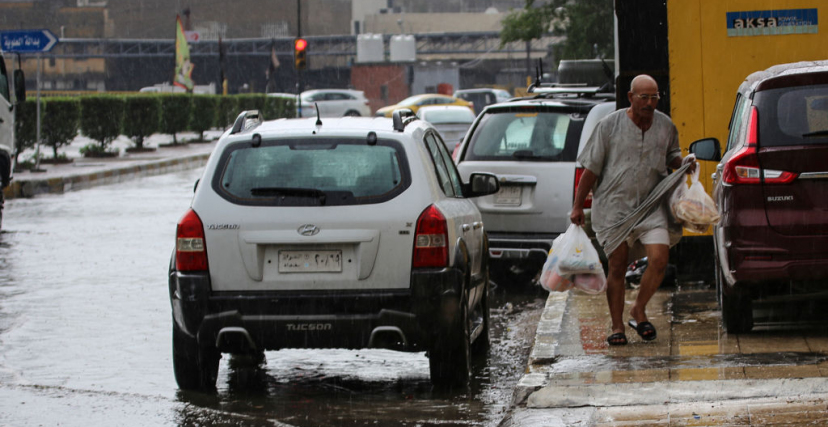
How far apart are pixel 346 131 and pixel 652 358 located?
84.5 inches

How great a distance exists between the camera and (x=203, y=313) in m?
6.60

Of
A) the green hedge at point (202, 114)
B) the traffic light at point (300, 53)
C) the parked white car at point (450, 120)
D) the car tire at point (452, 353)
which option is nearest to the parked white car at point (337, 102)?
the green hedge at point (202, 114)

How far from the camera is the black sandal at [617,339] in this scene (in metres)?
7.59

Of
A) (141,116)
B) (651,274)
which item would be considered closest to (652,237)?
(651,274)

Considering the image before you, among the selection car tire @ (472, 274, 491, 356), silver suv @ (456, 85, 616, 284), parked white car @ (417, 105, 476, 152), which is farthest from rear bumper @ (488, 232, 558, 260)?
parked white car @ (417, 105, 476, 152)

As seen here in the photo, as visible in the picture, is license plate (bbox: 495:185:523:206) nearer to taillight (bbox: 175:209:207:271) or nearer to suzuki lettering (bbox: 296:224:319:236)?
suzuki lettering (bbox: 296:224:319:236)

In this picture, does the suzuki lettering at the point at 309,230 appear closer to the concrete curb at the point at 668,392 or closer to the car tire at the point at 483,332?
the concrete curb at the point at 668,392

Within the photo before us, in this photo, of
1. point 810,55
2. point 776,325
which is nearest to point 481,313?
point 776,325

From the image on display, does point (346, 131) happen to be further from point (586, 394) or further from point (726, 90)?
point (726, 90)

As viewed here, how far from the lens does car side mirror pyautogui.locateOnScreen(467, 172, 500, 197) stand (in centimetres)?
796

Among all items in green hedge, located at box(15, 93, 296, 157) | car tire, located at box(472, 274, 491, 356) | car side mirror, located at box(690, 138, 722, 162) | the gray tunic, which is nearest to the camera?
the gray tunic

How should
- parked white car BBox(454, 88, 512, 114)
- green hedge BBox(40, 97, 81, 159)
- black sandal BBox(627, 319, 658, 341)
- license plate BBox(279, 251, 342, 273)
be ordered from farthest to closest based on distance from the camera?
parked white car BBox(454, 88, 512, 114)
green hedge BBox(40, 97, 81, 159)
black sandal BBox(627, 319, 658, 341)
license plate BBox(279, 251, 342, 273)

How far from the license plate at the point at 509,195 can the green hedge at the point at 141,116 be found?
24656 millimetres

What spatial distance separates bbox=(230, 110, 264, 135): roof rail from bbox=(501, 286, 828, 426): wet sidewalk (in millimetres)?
2132
